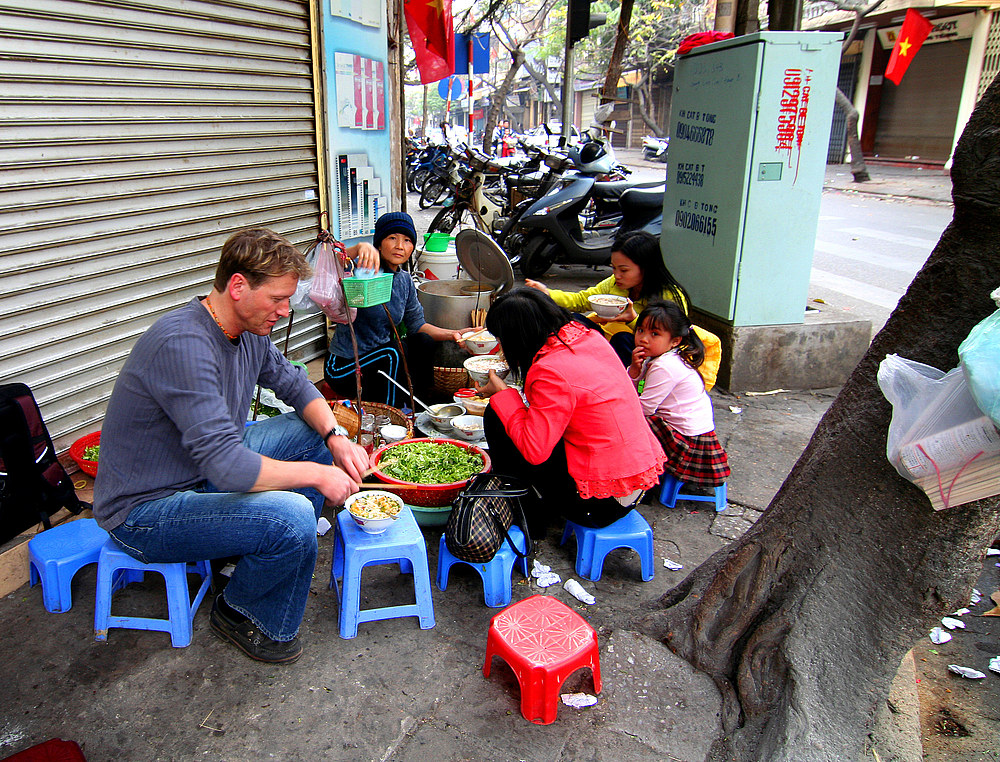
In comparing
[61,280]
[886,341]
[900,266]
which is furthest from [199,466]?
[900,266]

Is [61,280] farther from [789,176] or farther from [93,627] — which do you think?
[789,176]

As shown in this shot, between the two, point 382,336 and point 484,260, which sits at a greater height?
point 484,260

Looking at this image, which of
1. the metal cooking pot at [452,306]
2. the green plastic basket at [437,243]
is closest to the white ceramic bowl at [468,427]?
the metal cooking pot at [452,306]

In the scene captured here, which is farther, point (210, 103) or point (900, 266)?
point (900, 266)

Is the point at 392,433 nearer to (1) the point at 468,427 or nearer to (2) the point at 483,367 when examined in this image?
(1) the point at 468,427

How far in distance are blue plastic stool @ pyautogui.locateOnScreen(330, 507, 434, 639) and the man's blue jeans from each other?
17 centimetres

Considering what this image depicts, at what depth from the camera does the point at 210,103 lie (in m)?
4.23

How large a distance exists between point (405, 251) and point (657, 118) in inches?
1245

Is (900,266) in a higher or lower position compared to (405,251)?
lower

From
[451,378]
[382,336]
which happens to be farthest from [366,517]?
[451,378]

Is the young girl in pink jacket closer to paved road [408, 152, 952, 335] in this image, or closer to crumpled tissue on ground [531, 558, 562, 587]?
crumpled tissue on ground [531, 558, 562, 587]

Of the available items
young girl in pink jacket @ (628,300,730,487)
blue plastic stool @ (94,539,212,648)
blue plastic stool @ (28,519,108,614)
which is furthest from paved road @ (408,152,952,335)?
blue plastic stool @ (28,519,108,614)

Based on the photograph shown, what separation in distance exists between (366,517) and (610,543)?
1.05m

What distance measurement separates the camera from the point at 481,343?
425 cm
